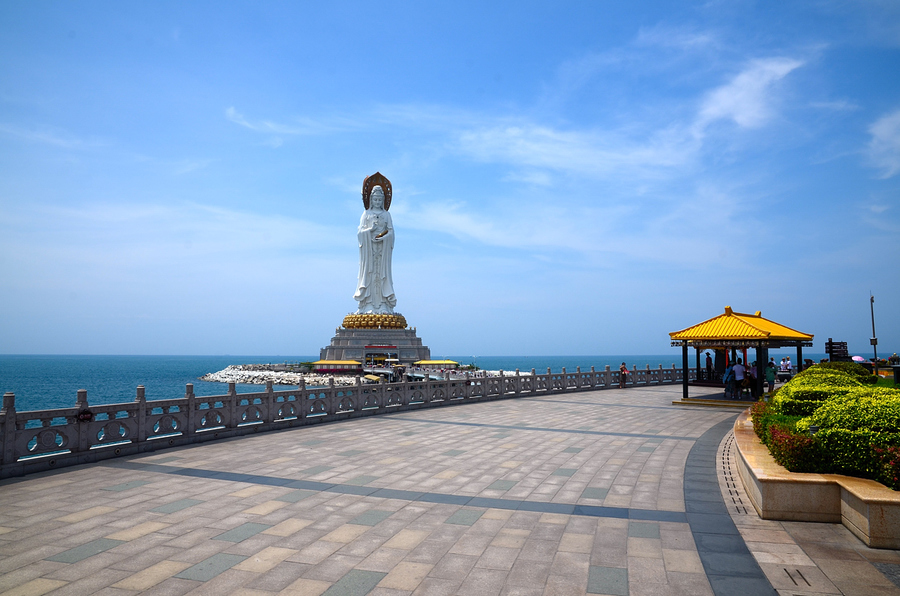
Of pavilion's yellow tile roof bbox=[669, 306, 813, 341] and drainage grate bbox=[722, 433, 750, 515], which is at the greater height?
pavilion's yellow tile roof bbox=[669, 306, 813, 341]

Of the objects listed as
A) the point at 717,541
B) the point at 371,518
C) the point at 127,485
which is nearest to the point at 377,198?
the point at 127,485

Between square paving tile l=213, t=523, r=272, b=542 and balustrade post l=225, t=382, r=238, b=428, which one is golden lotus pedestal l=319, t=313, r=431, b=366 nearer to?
balustrade post l=225, t=382, r=238, b=428

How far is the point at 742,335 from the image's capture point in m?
20.2

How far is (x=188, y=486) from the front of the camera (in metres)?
8.36

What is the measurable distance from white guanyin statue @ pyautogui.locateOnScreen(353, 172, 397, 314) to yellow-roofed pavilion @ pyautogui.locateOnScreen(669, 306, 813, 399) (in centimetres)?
2762

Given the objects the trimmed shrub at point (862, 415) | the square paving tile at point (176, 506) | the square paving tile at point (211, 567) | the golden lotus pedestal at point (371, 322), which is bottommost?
the square paving tile at point (211, 567)

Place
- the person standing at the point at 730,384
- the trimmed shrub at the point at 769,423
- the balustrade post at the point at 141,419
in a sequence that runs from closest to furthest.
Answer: the trimmed shrub at the point at 769,423
the balustrade post at the point at 141,419
the person standing at the point at 730,384

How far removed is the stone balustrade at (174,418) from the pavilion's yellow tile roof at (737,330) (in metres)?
9.27

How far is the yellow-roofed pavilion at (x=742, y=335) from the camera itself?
20297 millimetres

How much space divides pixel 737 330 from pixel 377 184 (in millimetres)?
33551

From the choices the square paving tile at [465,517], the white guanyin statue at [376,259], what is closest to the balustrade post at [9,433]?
the square paving tile at [465,517]

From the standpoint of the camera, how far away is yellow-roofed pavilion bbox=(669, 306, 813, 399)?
20297 millimetres

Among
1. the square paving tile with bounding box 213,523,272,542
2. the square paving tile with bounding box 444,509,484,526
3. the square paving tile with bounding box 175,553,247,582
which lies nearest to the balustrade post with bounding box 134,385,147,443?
the square paving tile with bounding box 213,523,272,542

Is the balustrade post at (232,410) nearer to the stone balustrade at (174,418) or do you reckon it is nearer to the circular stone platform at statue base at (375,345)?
the stone balustrade at (174,418)
